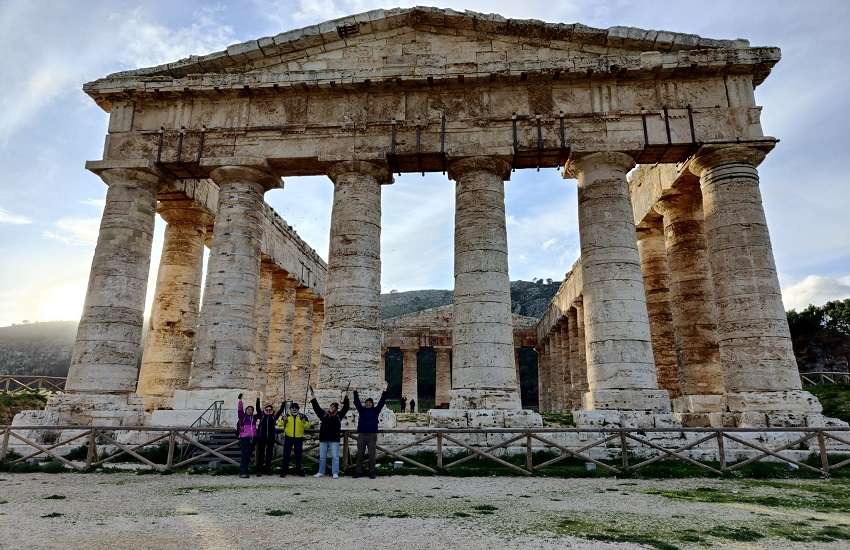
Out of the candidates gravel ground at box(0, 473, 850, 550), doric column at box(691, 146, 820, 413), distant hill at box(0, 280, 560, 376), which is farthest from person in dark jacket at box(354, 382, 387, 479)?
distant hill at box(0, 280, 560, 376)

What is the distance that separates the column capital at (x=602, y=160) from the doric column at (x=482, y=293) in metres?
2.07

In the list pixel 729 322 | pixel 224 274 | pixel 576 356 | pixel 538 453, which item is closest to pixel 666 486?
pixel 538 453

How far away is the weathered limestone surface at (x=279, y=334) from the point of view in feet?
79.6

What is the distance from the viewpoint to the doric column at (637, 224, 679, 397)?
18.7 m

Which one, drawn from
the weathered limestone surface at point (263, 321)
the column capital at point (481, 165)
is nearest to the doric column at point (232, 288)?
the column capital at point (481, 165)

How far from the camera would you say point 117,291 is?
1536cm

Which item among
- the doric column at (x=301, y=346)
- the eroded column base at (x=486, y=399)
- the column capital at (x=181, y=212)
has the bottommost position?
the eroded column base at (x=486, y=399)

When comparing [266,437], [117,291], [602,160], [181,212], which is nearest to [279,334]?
[181,212]

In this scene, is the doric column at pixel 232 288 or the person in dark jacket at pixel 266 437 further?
the doric column at pixel 232 288

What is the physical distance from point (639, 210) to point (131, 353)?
1784 cm

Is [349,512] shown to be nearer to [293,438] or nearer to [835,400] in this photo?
[293,438]

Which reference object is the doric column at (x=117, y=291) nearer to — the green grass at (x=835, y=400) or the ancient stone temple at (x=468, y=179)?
the ancient stone temple at (x=468, y=179)

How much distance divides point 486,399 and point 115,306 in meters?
10.6

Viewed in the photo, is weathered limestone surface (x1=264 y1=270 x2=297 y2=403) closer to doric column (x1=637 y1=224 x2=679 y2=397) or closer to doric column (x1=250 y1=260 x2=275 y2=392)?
doric column (x1=250 y1=260 x2=275 y2=392)
